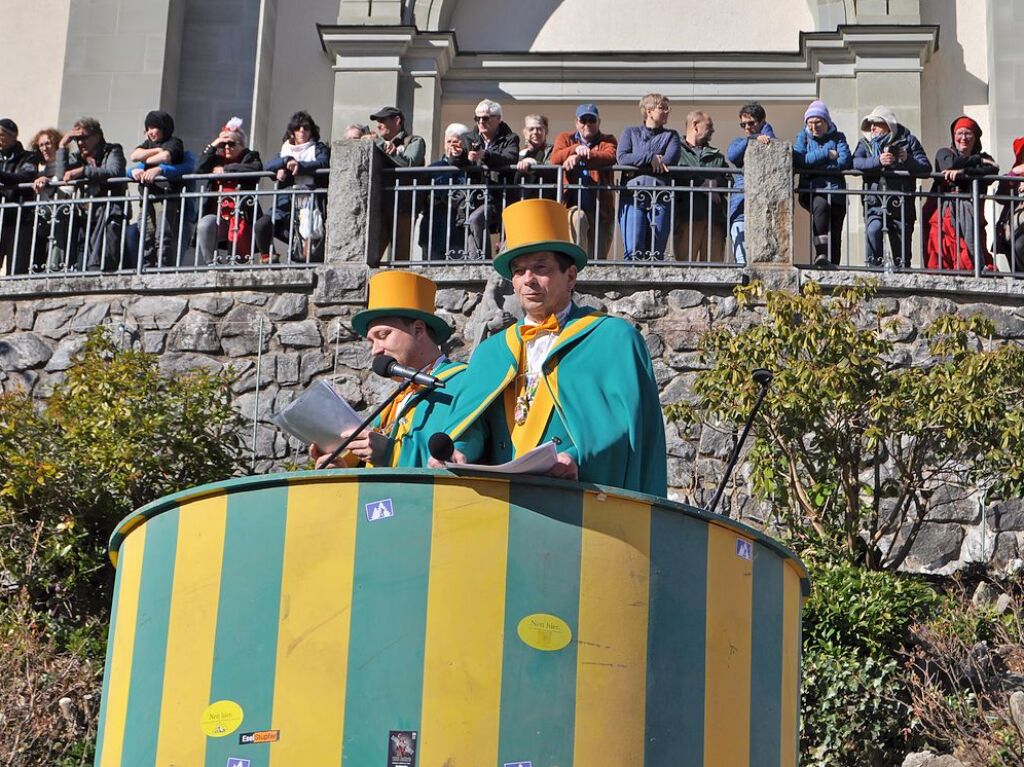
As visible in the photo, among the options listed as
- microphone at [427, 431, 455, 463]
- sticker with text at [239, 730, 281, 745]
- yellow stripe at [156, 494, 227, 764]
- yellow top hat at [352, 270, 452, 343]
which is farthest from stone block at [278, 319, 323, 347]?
sticker with text at [239, 730, 281, 745]

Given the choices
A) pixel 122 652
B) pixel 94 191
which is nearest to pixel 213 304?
pixel 94 191

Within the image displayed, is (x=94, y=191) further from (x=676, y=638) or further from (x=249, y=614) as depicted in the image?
Result: (x=676, y=638)

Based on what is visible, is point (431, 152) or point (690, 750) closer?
point (690, 750)

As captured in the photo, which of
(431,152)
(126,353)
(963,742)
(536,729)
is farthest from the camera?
(431,152)

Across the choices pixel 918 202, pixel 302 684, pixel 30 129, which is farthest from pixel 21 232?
pixel 302 684

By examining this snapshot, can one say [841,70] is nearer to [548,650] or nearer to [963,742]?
[963,742]

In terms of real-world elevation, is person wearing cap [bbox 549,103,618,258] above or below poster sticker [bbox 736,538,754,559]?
above

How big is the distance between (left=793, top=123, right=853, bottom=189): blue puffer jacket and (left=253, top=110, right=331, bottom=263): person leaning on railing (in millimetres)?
3239

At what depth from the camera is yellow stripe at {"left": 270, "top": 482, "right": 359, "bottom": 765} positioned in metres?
5.02

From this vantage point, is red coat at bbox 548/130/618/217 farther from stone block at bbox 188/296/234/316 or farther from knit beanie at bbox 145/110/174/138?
knit beanie at bbox 145/110/174/138

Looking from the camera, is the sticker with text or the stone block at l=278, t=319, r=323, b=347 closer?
the sticker with text

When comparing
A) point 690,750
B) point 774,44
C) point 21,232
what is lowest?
point 690,750

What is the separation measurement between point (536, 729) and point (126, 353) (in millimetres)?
6645

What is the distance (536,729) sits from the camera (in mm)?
5012
